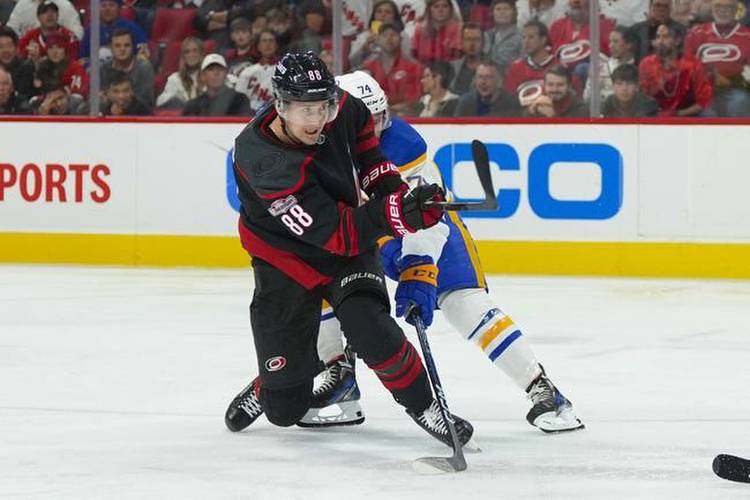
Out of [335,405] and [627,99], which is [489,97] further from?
[335,405]

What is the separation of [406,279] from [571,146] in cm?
410

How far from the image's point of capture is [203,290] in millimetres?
6863

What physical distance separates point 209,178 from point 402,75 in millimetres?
1149

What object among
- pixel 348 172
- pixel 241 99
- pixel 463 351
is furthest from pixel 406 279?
pixel 241 99

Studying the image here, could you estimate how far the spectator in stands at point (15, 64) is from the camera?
8250mm

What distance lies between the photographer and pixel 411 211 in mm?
3182

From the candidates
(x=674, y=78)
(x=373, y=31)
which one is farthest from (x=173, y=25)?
(x=674, y=78)

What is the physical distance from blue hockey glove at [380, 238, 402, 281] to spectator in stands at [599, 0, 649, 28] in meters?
3.87

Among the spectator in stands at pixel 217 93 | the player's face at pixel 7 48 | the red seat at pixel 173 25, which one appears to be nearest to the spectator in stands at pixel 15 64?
the player's face at pixel 7 48

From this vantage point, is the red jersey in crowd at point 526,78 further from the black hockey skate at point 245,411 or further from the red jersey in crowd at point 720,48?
the black hockey skate at point 245,411

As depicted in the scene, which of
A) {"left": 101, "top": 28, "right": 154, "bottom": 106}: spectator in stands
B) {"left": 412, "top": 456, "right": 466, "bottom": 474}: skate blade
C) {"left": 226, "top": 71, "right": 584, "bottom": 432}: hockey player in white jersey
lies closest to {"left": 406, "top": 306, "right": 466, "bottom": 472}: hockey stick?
{"left": 412, "top": 456, "right": 466, "bottom": 474}: skate blade

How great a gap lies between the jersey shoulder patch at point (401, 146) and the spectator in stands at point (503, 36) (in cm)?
383

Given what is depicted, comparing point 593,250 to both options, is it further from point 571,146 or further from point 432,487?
point 432,487

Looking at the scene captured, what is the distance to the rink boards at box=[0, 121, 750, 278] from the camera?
7.33 meters
